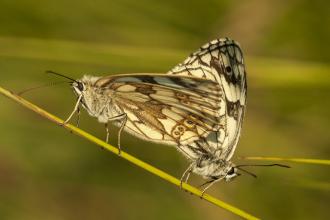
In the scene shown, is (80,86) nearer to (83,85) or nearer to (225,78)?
(83,85)

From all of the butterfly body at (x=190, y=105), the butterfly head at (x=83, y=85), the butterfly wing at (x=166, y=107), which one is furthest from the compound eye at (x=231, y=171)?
the butterfly head at (x=83, y=85)

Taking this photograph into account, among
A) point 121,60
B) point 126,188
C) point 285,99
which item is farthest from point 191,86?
point 126,188

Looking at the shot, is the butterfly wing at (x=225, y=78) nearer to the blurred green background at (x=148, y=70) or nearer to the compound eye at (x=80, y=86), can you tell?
the blurred green background at (x=148, y=70)

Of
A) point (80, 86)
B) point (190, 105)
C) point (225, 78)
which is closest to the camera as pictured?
point (80, 86)

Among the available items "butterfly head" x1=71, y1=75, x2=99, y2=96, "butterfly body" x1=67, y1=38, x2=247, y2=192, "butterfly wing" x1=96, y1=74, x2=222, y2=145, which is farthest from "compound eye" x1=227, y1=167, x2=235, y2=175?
"butterfly head" x1=71, y1=75, x2=99, y2=96

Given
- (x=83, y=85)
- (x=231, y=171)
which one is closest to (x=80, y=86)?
(x=83, y=85)

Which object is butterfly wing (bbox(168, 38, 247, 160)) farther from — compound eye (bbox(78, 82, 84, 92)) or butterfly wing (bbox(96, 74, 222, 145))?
Answer: compound eye (bbox(78, 82, 84, 92))
